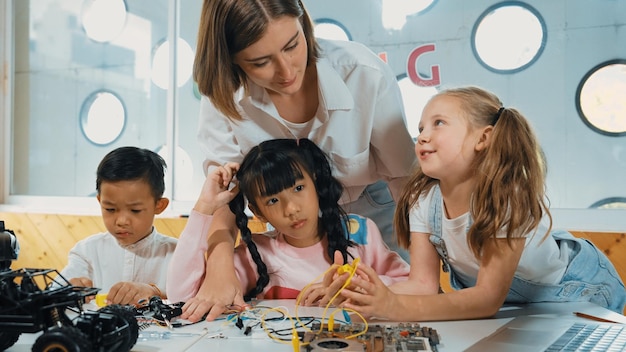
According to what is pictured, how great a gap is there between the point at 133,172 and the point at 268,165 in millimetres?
473

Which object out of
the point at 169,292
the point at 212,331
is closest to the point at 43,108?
the point at 169,292

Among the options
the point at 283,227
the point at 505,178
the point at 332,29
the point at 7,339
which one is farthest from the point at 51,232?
the point at 505,178

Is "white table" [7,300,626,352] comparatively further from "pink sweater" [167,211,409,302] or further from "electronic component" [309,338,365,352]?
"pink sweater" [167,211,409,302]

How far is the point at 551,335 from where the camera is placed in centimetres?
87

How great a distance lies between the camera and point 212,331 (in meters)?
0.93

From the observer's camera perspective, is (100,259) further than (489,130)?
Yes

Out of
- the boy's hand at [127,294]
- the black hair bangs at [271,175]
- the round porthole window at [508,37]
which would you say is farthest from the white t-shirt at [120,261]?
the round porthole window at [508,37]

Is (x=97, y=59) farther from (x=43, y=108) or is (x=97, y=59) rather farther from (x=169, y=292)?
(x=169, y=292)

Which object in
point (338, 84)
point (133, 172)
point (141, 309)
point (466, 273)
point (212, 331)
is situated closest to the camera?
point (212, 331)

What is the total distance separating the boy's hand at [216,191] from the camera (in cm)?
129

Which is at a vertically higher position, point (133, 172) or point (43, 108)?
point (43, 108)

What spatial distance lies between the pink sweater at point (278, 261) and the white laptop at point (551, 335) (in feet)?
1.22

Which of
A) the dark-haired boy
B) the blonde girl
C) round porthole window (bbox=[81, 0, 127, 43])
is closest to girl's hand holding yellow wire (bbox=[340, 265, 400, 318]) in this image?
the blonde girl

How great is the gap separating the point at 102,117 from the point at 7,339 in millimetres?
2733
